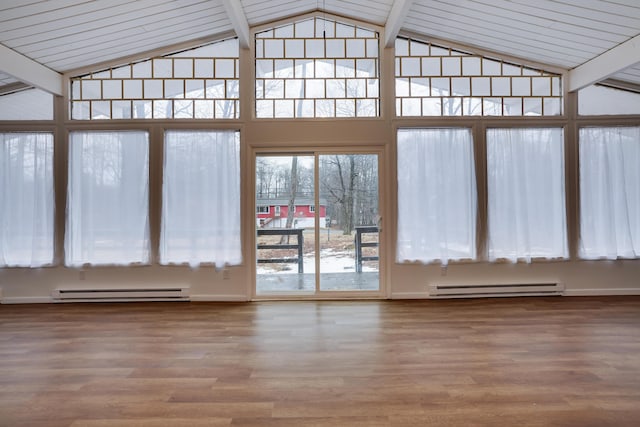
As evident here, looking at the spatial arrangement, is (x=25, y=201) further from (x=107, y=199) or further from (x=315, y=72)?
(x=315, y=72)

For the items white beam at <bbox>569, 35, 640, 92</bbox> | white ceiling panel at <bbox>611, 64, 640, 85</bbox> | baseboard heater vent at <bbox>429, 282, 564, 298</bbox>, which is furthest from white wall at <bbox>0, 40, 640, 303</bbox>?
white ceiling panel at <bbox>611, 64, 640, 85</bbox>

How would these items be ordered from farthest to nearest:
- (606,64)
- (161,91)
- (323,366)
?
(161,91)
(606,64)
(323,366)

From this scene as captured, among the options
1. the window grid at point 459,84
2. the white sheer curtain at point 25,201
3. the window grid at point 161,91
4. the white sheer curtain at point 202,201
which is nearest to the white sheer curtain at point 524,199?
the window grid at point 459,84

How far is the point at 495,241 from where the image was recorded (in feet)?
15.9

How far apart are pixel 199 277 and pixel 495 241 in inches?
152

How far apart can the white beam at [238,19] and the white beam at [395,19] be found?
1750 mm

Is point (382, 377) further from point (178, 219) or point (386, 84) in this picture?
point (386, 84)

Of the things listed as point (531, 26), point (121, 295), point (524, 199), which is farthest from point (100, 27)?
point (524, 199)

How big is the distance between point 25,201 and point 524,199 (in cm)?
636

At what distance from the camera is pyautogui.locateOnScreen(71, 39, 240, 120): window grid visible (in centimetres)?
488

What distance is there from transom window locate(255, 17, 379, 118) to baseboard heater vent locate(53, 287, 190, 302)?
255 centimetres

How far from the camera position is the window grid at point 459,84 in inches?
194

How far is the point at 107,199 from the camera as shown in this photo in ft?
15.6

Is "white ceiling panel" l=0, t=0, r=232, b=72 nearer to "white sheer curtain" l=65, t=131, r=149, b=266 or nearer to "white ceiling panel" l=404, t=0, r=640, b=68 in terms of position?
"white sheer curtain" l=65, t=131, r=149, b=266
